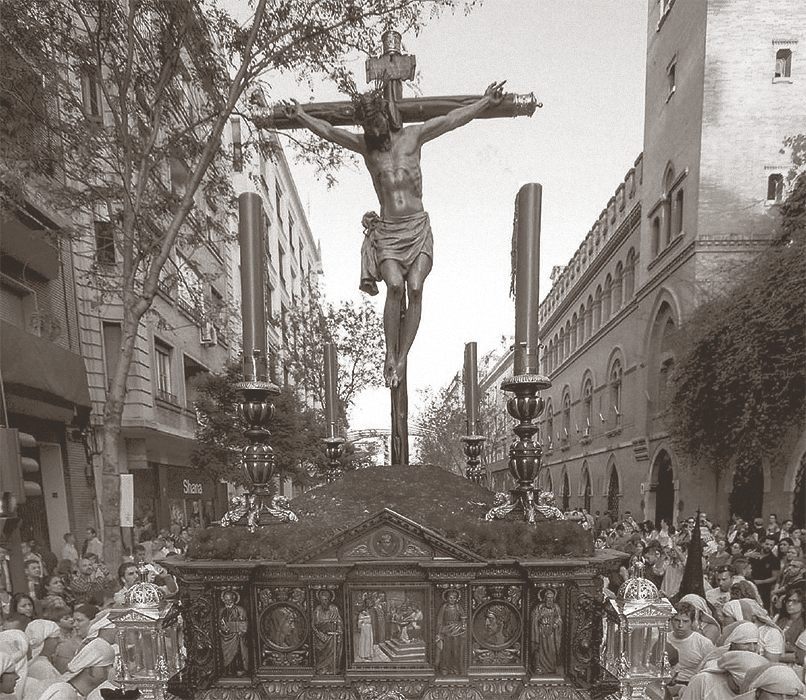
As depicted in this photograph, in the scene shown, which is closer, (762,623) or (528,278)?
(528,278)

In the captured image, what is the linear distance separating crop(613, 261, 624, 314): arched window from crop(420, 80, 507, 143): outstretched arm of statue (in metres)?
23.9

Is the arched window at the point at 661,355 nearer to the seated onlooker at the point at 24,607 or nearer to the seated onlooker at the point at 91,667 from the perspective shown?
the seated onlooker at the point at 24,607

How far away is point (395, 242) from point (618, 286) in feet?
81.6

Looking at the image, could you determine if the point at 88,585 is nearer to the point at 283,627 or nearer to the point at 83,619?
the point at 83,619

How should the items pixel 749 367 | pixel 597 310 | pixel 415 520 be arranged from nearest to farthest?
pixel 415 520, pixel 749 367, pixel 597 310

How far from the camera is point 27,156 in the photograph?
26.2 ft

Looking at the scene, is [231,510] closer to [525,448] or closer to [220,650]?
[220,650]

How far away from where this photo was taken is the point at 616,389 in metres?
26.2

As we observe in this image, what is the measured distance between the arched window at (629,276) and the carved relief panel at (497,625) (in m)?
23.9

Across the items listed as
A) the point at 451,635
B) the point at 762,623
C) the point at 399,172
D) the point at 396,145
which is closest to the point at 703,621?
the point at 762,623

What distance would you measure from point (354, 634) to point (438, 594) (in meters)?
0.46

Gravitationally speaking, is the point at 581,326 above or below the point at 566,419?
above

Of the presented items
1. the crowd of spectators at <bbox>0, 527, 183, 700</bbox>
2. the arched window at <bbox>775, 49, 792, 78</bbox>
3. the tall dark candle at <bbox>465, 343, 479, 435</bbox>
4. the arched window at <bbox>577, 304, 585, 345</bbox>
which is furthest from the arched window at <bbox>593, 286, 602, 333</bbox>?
the crowd of spectators at <bbox>0, 527, 183, 700</bbox>

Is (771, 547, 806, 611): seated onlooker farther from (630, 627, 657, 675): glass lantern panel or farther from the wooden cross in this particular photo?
the wooden cross
